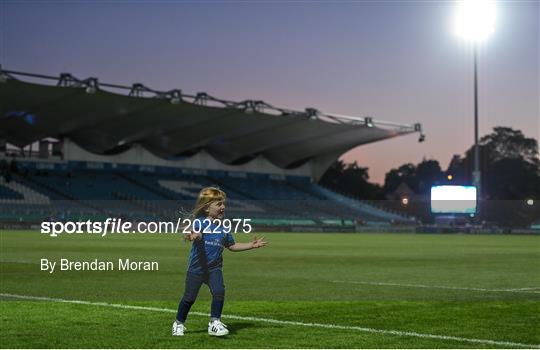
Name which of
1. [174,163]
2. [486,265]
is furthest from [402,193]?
[486,265]

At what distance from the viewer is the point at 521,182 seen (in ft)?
424

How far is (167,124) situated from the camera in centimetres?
8388

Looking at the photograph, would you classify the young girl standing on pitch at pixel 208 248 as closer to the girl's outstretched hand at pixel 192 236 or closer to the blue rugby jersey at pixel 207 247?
the blue rugby jersey at pixel 207 247

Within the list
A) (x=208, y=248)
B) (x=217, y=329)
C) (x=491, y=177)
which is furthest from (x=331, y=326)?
(x=491, y=177)

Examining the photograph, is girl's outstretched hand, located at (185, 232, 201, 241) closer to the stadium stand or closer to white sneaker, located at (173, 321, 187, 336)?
white sneaker, located at (173, 321, 187, 336)

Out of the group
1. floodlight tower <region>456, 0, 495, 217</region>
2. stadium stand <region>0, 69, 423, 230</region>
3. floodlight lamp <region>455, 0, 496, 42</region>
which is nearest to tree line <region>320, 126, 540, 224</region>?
stadium stand <region>0, 69, 423, 230</region>

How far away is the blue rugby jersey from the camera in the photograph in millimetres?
8602

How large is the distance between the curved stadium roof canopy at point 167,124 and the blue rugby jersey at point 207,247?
59.0 meters

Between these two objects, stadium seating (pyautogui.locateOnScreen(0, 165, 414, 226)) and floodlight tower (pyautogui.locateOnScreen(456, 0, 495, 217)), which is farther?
stadium seating (pyautogui.locateOnScreen(0, 165, 414, 226))

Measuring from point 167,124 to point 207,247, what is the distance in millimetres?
76076

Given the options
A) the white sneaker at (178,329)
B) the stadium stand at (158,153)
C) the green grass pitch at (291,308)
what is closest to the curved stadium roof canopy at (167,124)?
the stadium stand at (158,153)

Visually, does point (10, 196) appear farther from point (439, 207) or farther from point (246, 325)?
point (246, 325)

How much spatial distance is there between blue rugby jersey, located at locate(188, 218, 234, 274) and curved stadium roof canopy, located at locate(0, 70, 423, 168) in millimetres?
59044

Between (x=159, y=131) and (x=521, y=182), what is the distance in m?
65.9
